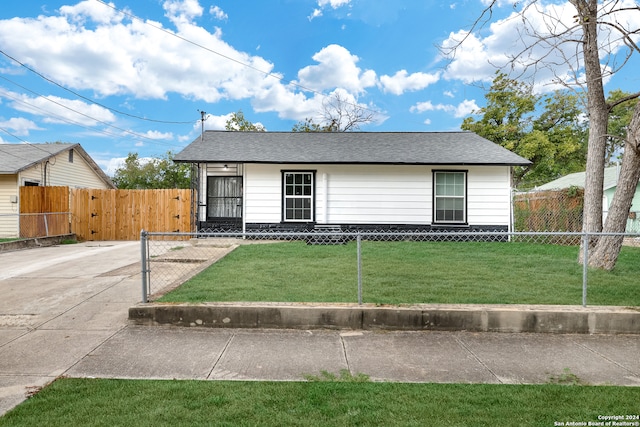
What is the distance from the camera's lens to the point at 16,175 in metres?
15.0

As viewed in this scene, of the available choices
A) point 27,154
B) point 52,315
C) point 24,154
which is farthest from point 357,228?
point 24,154

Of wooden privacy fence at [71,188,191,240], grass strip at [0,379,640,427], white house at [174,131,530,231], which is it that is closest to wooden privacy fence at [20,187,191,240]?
wooden privacy fence at [71,188,191,240]

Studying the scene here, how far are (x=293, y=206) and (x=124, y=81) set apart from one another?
1861 centimetres

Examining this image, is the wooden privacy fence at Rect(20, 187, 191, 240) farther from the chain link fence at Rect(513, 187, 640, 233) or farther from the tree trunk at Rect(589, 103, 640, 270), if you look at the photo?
the chain link fence at Rect(513, 187, 640, 233)

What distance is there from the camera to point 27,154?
17016 mm

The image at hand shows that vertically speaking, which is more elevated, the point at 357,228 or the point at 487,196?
the point at 487,196

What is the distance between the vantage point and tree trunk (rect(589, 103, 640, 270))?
21.0ft

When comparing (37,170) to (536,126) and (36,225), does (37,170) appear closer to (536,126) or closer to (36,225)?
(36,225)

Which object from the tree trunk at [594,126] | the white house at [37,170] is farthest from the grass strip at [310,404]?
the white house at [37,170]

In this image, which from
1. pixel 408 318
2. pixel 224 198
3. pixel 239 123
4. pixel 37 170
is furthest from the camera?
pixel 239 123

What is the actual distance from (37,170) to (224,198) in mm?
11105

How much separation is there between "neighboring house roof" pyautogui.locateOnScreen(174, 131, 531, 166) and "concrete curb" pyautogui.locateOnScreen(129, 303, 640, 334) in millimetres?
8053

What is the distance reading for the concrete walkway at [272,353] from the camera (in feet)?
9.77

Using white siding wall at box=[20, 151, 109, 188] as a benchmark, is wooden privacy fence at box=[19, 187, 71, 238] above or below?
below
